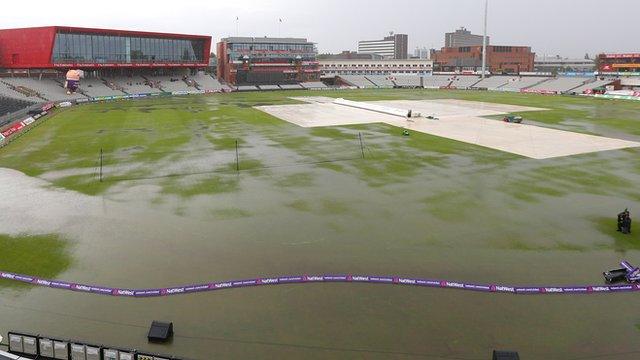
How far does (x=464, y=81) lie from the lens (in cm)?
17738

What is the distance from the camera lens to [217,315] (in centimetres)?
1831

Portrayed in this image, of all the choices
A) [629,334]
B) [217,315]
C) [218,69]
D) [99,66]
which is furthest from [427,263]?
[218,69]

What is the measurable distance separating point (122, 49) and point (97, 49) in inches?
272

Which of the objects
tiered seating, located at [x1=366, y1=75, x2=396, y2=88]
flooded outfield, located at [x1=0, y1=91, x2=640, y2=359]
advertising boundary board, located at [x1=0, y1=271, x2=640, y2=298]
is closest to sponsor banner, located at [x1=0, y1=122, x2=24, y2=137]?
flooded outfield, located at [x1=0, y1=91, x2=640, y2=359]

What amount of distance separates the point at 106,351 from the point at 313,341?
6.42m

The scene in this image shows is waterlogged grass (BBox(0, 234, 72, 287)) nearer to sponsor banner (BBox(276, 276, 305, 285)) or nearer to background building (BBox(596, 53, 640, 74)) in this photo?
sponsor banner (BBox(276, 276, 305, 285))

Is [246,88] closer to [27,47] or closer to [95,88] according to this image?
[95,88]

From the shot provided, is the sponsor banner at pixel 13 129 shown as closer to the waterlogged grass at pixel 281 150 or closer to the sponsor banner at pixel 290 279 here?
the waterlogged grass at pixel 281 150

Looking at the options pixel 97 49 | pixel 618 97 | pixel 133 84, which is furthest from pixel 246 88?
pixel 618 97

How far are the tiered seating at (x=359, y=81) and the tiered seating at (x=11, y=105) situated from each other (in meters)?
109

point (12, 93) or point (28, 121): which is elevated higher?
point (12, 93)

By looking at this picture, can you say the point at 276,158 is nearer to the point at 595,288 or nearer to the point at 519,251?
the point at 519,251

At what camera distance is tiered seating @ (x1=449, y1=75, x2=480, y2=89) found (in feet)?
564

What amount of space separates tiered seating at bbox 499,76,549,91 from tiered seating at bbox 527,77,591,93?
3.26m
